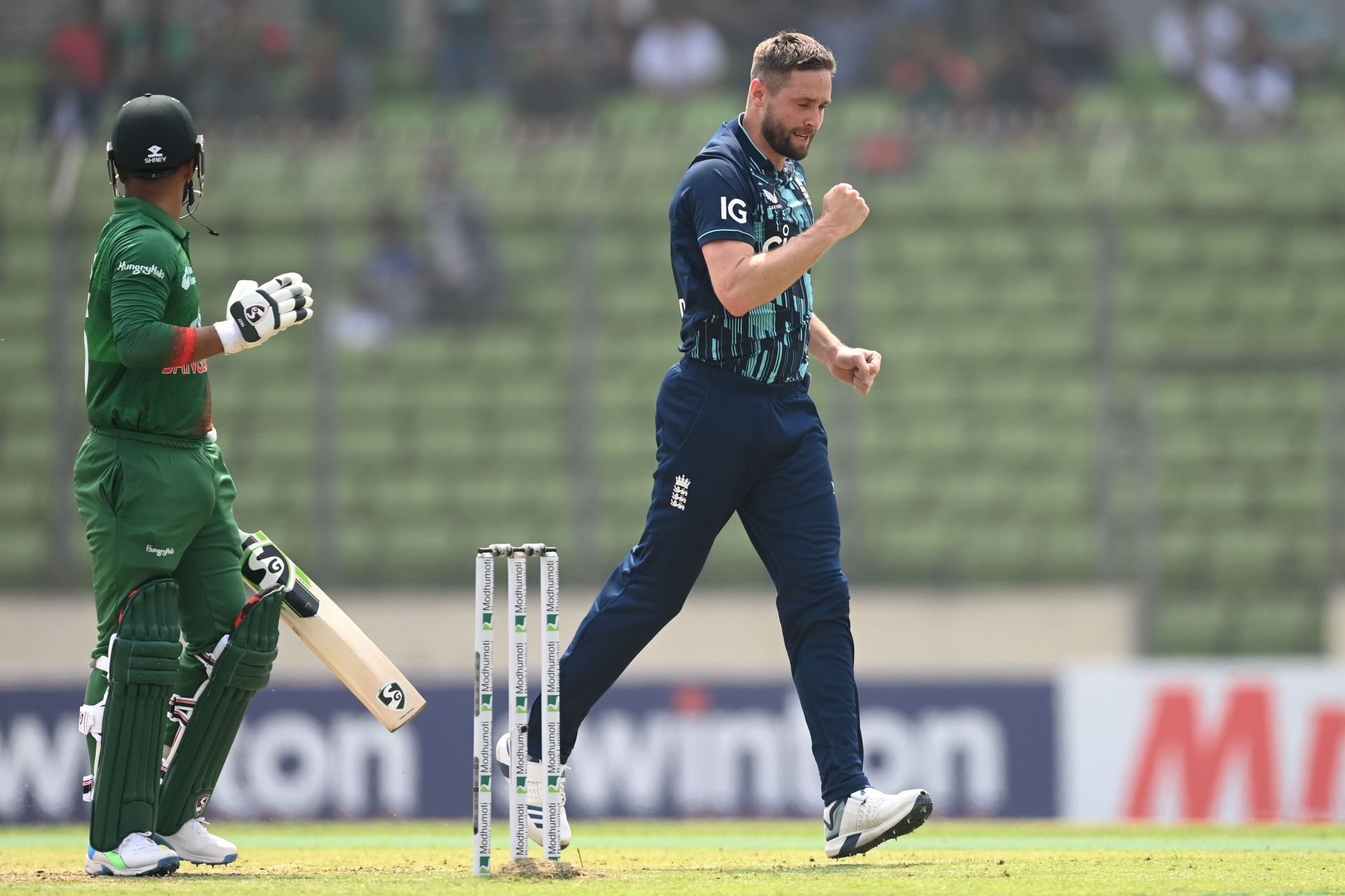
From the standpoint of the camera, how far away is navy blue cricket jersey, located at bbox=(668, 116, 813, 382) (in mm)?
4332

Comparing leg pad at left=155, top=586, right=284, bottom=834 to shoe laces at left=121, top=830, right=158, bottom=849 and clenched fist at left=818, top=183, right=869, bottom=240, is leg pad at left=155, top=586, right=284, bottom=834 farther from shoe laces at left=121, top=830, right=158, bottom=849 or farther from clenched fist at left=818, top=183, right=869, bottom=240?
clenched fist at left=818, top=183, right=869, bottom=240

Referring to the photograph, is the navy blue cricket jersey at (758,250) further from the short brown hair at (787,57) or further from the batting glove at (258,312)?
the batting glove at (258,312)

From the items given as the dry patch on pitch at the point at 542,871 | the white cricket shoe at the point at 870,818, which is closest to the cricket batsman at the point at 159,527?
the dry patch on pitch at the point at 542,871

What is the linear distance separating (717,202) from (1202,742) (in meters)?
5.27

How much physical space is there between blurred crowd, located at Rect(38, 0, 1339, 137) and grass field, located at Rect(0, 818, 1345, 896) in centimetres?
736

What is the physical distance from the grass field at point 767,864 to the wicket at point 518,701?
0.12 m

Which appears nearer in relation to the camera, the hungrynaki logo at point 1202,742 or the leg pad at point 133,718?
the leg pad at point 133,718

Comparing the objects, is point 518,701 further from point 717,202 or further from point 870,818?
point 717,202

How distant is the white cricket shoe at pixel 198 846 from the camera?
431 centimetres

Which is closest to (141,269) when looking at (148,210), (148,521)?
(148,210)

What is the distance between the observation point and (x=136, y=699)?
13.4ft

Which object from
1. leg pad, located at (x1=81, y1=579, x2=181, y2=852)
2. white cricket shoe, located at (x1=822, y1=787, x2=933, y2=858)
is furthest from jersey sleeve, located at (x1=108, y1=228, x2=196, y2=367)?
white cricket shoe, located at (x1=822, y1=787, x2=933, y2=858)

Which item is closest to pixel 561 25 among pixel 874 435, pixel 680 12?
pixel 680 12

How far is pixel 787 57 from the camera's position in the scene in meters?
4.36
